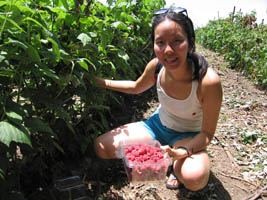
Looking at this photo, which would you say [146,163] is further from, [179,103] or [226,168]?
[226,168]

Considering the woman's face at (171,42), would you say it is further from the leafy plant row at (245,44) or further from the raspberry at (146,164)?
the leafy plant row at (245,44)

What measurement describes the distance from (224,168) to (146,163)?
49.8 inches

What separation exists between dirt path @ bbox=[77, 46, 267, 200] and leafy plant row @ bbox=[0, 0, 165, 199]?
1.32 ft

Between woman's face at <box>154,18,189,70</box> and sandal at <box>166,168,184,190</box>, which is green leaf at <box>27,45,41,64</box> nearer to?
woman's face at <box>154,18,189,70</box>

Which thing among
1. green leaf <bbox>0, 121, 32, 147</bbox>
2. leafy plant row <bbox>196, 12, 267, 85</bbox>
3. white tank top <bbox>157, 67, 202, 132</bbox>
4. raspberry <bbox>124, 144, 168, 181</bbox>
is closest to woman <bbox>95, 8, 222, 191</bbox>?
white tank top <bbox>157, 67, 202, 132</bbox>

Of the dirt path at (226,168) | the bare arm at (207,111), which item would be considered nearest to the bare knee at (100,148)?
the dirt path at (226,168)

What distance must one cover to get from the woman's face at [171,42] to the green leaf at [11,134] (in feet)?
3.98

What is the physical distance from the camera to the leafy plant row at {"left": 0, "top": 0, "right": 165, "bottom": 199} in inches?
53.3

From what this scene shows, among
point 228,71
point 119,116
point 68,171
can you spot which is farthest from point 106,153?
point 228,71

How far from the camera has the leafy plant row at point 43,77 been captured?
4.44 feet

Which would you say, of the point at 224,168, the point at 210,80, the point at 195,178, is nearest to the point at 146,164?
the point at 195,178

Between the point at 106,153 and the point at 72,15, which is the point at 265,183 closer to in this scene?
the point at 106,153

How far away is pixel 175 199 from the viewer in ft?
7.93

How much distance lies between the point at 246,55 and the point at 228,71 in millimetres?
553
